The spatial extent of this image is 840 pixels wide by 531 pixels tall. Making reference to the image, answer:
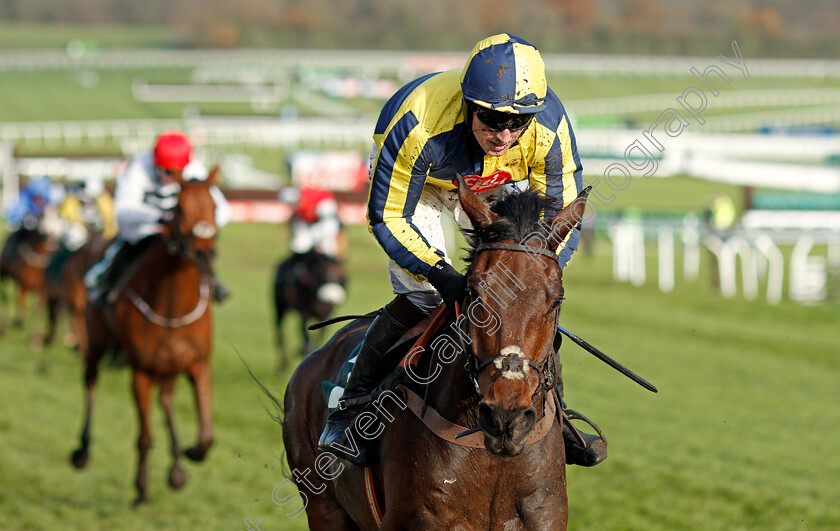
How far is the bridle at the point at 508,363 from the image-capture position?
8.60 feet

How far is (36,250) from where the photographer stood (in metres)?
14.0

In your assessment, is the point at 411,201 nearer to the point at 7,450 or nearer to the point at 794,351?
the point at 7,450

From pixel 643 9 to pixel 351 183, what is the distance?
57.3m

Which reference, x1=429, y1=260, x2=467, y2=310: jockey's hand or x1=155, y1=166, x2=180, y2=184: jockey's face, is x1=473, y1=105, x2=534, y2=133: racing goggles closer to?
x1=429, y1=260, x2=467, y2=310: jockey's hand

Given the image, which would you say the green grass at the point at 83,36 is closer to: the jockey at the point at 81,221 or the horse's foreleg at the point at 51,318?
the jockey at the point at 81,221

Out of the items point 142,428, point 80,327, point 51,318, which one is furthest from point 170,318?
point 51,318

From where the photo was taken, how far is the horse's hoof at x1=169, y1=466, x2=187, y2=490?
675 centimetres

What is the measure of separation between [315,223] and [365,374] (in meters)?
7.78

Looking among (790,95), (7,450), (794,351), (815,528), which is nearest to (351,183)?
(794,351)

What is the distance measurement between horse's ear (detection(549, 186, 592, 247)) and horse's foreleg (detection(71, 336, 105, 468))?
5426 millimetres

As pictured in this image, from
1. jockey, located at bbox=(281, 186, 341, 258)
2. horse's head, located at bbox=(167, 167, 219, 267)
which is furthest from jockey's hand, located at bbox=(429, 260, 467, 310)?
jockey, located at bbox=(281, 186, 341, 258)

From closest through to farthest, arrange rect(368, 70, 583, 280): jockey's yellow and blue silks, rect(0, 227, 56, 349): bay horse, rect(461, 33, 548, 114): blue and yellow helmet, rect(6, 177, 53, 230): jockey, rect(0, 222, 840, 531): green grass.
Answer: rect(461, 33, 548, 114): blue and yellow helmet
rect(368, 70, 583, 280): jockey's yellow and blue silks
rect(0, 222, 840, 531): green grass
rect(0, 227, 56, 349): bay horse
rect(6, 177, 53, 230): jockey

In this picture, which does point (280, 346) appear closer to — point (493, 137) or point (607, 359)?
point (607, 359)

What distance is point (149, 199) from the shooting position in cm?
688
